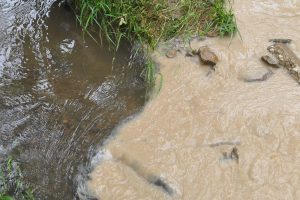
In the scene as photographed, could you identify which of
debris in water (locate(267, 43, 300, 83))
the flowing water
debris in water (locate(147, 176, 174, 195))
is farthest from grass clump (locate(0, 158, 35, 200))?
debris in water (locate(267, 43, 300, 83))

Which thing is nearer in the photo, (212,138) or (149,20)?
(212,138)

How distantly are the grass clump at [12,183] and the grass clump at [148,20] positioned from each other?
167 cm

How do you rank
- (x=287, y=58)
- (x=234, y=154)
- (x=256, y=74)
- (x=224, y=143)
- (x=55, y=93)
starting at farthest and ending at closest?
(x=287, y=58) < (x=256, y=74) < (x=55, y=93) < (x=224, y=143) < (x=234, y=154)

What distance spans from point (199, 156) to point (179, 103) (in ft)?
1.97

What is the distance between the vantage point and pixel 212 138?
358 cm

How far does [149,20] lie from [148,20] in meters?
0.01

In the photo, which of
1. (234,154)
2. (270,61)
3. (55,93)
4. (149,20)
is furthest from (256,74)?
(55,93)

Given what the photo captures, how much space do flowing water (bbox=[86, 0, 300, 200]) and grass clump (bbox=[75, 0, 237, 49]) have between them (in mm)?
188

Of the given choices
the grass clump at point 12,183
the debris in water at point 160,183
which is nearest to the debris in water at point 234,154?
the debris in water at point 160,183

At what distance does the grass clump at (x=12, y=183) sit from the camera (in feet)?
10.1

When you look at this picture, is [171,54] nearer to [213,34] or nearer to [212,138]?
[213,34]

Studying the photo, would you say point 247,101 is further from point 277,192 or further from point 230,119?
point 277,192

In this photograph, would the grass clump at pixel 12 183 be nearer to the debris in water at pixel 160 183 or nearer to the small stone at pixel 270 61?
the debris in water at pixel 160 183

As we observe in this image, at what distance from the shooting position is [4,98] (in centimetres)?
373
